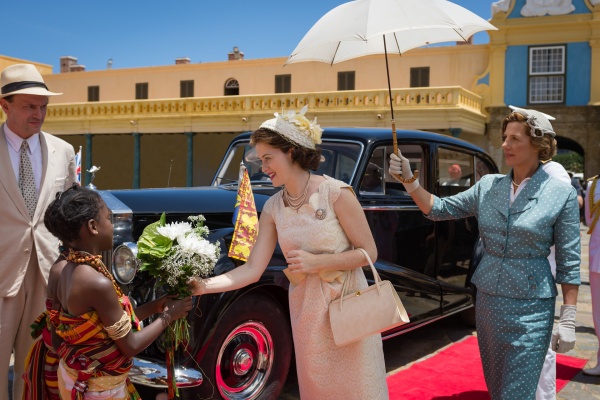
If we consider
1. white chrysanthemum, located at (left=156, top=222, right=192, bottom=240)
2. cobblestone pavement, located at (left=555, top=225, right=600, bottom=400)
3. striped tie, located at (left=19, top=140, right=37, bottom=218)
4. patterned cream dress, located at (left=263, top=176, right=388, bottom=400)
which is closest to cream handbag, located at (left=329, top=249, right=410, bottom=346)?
patterned cream dress, located at (left=263, top=176, right=388, bottom=400)

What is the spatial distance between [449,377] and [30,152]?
3.61 meters

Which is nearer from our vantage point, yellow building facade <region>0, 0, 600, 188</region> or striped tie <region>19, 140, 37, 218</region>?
striped tie <region>19, 140, 37, 218</region>

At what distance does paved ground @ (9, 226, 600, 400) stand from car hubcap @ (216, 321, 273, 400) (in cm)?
53

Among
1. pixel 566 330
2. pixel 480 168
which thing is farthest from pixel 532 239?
pixel 480 168

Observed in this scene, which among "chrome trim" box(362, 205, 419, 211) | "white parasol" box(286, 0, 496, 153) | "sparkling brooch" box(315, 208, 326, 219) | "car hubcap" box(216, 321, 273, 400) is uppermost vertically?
"white parasol" box(286, 0, 496, 153)

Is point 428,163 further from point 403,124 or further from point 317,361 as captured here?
point 403,124

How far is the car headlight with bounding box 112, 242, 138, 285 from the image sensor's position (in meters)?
3.80

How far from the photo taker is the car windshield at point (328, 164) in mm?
5145

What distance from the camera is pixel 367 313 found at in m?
2.74

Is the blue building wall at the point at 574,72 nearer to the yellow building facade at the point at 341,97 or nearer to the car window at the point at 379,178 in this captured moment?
the yellow building facade at the point at 341,97

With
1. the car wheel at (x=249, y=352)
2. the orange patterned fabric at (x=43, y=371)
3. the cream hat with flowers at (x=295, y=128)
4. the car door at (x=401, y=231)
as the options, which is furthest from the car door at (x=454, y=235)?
the orange patterned fabric at (x=43, y=371)

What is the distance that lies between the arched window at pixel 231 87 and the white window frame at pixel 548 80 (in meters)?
13.4

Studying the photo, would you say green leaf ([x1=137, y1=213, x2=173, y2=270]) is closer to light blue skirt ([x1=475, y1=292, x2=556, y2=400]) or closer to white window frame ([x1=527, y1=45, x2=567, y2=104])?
light blue skirt ([x1=475, y1=292, x2=556, y2=400])

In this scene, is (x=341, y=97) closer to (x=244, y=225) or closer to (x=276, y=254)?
(x=276, y=254)
